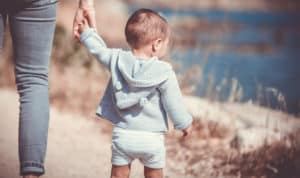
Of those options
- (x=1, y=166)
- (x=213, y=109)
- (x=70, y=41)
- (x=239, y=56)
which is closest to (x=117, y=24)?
(x=239, y=56)

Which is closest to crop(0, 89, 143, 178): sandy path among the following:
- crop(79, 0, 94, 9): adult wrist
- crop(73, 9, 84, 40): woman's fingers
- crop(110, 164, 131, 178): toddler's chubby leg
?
crop(110, 164, 131, 178): toddler's chubby leg

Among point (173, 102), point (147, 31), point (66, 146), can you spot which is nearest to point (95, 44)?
point (147, 31)

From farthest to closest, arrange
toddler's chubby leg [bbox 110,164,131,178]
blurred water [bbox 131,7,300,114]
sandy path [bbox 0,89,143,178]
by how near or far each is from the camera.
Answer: blurred water [bbox 131,7,300,114], sandy path [bbox 0,89,143,178], toddler's chubby leg [bbox 110,164,131,178]

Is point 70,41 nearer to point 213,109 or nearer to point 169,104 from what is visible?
point 213,109

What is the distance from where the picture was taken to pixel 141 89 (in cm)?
289

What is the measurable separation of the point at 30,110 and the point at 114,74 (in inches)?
16.7

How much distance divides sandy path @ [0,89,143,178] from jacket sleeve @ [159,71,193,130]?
3.99ft

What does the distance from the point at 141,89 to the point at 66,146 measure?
2033 mm

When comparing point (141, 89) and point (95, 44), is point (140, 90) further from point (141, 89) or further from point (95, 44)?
point (95, 44)

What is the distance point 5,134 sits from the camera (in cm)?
484

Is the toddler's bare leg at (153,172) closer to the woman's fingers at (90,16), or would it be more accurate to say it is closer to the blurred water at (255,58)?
the woman's fingers at (90,16)

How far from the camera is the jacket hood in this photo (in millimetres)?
2865

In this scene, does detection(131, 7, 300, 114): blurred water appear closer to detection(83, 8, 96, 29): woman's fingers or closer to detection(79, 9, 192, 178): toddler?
detection(79, 9, 192, 178): toddler

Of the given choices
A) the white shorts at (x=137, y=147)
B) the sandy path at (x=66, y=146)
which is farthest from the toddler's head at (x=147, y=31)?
the sandy path at (x=66, y=146)
